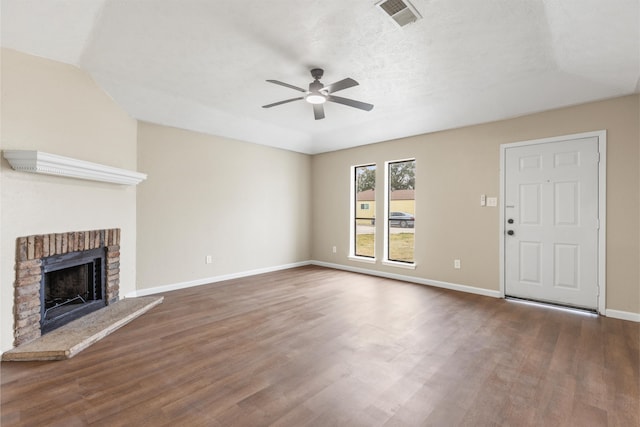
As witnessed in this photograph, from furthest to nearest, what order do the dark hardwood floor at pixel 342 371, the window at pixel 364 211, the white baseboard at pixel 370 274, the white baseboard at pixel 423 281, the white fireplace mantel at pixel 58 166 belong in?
the window at pixel 364 211, the white baseboard at pixel 423 281, the white baseboard at pixel 370 274, the white fireplace mantel at pixel 58 166, the dark hardwood floor at pixel 342 371

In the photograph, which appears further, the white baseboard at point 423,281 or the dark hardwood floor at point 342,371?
the white baseboard at point 423,281

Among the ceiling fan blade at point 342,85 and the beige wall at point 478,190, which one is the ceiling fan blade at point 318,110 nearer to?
the ceiling fan blade at point 342,85

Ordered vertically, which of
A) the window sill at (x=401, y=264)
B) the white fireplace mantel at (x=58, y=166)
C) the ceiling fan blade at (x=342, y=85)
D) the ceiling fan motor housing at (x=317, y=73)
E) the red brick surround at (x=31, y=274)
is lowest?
the window sill at (x=401, y=264)

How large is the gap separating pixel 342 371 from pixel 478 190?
3.52 meters

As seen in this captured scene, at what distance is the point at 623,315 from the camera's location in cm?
338

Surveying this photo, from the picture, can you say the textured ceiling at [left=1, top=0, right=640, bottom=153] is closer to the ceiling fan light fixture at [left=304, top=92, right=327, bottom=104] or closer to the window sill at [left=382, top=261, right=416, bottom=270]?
the ceiling fan light fixture at [left=304, top=92, right=327, bottom=104]

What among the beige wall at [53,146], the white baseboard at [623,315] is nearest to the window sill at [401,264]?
the white baseboard at [623,315]

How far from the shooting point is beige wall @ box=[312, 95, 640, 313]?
338 cm

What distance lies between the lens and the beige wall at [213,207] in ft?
14.5

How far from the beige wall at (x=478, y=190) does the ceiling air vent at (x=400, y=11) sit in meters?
2.74

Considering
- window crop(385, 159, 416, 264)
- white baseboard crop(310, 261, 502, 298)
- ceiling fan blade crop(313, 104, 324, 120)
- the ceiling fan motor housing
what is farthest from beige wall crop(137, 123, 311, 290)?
the ceiling fan motor housing

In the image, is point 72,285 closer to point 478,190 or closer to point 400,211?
point 400,211

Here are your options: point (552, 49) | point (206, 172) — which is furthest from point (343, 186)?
point (552, 49)

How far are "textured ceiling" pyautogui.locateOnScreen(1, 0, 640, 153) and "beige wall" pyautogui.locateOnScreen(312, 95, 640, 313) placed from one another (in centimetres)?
25
